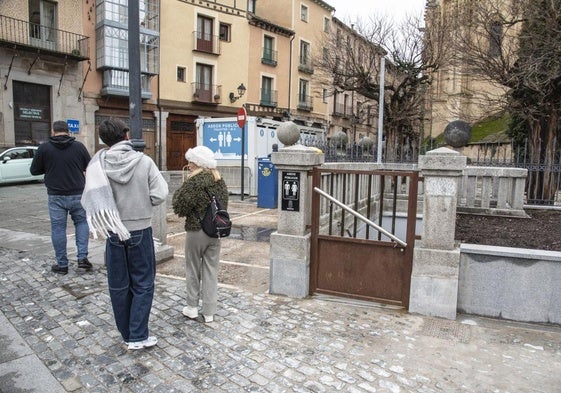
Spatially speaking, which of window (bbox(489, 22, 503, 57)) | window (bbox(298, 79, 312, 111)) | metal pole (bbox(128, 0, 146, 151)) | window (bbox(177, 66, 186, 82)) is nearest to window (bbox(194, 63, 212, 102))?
window (bbox(177, 66, 186, 82))

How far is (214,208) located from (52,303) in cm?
217

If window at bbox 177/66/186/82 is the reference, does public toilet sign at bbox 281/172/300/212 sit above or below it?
below

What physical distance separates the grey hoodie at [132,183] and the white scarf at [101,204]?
78 millimetres

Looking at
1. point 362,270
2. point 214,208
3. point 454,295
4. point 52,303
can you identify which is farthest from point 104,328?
point 454,295

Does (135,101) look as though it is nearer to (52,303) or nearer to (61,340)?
(52,303)

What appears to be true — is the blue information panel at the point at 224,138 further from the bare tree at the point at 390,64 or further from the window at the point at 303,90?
the window at the point at 303,90

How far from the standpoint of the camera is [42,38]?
70.4 ft

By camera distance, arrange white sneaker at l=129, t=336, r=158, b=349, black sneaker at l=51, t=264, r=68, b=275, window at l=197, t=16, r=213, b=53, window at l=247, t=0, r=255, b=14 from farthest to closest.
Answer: window at l=247, t=0, r=255, b=14 < window at l=197, t=16, r=213, b=53 < black sneaker at l=51, t=264, r=68, b=275 < white sneaker at l=129, t=336, r=158, b=349

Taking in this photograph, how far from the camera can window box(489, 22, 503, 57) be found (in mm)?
9547

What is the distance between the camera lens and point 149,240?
140 inches

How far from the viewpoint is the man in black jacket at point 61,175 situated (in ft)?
17.2

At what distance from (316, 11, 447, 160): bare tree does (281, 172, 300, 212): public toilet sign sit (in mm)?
12315

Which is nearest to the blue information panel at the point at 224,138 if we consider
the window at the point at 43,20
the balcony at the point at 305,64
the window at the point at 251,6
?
the window at the point at 43,20

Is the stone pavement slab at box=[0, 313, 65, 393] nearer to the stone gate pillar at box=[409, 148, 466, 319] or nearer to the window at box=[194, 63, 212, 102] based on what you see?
the stone gate pillar at box=[409, 148, 466, 319]
